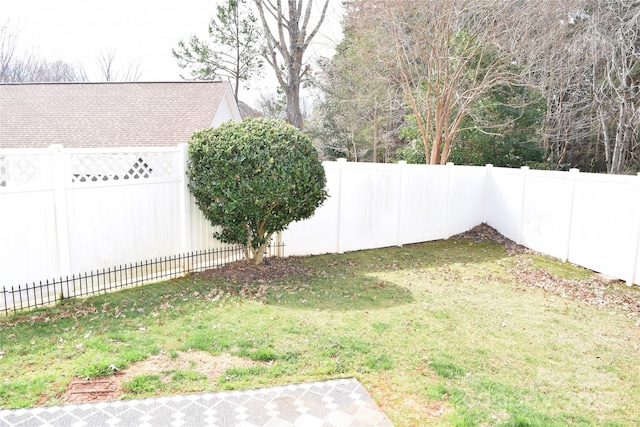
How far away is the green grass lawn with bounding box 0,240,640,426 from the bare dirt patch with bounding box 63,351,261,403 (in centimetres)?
7

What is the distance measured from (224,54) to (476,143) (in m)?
17.2

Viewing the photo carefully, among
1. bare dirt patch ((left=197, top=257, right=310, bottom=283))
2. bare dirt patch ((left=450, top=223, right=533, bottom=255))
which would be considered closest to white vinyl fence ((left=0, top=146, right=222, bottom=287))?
bare dirt patch ((left=197, top=257, right=310, bottom=283))

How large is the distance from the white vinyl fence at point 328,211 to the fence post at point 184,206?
2 centimetres

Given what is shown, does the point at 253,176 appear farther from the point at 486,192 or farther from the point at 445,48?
the point at 445,48

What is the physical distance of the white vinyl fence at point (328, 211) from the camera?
5098mm

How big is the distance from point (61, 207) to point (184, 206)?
A: 1.69m

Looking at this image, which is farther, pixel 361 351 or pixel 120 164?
pixel 120 164

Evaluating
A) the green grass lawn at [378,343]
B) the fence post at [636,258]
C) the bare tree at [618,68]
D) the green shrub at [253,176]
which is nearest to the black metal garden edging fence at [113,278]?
the green grass lawn at [378,343]

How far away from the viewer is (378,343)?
440cm

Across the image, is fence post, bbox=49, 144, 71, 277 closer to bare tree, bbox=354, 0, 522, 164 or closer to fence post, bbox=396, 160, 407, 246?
fence post, bbox=396, 160, 407, 246

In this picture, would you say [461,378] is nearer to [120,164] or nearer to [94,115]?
[120,164]

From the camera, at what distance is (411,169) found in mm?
9078

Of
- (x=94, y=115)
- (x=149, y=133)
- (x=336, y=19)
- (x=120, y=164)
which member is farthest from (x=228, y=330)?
(x=336, y=19)

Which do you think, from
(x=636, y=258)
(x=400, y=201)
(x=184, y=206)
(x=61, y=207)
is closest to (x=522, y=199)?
(x=400, y=201)
